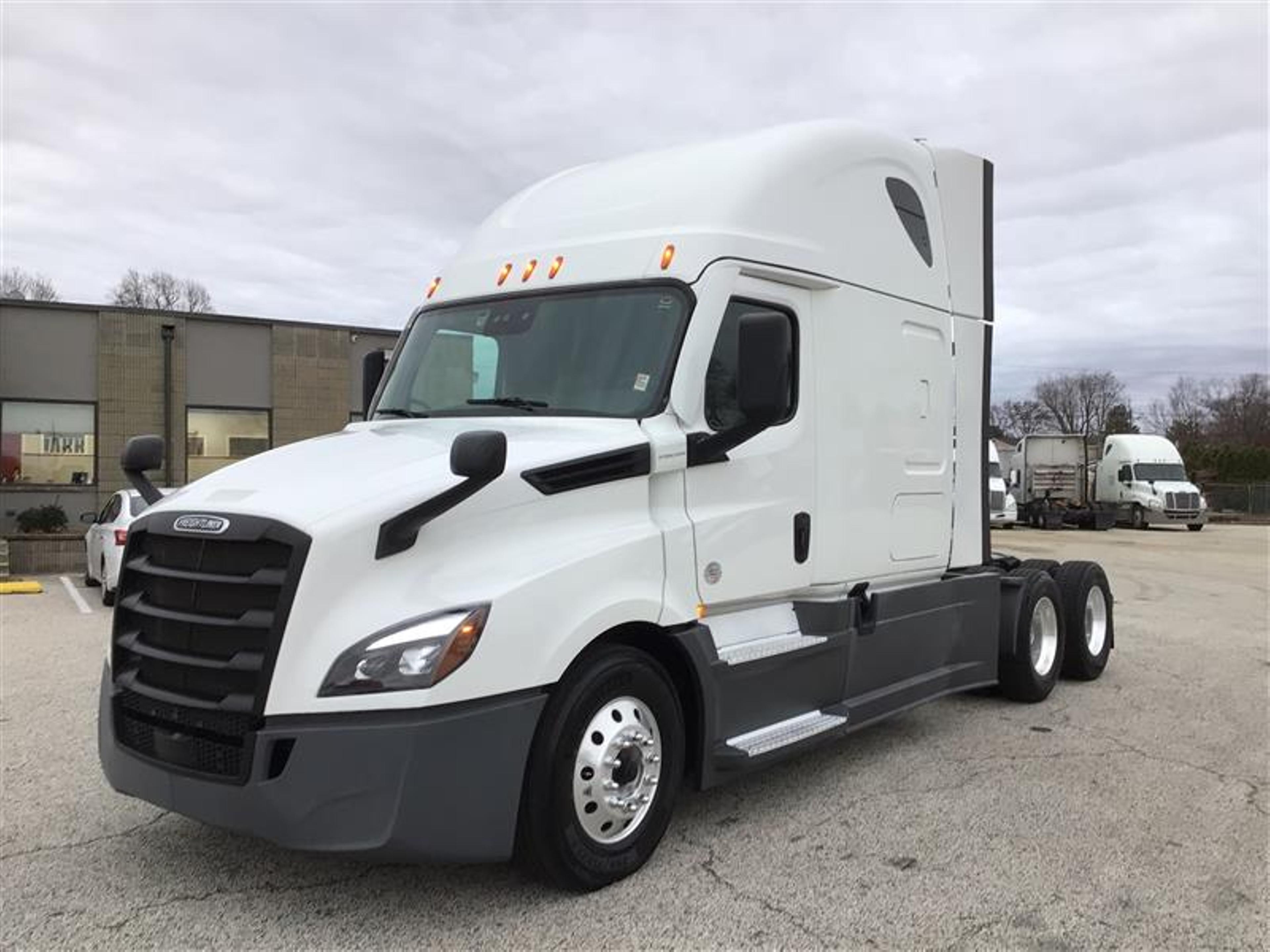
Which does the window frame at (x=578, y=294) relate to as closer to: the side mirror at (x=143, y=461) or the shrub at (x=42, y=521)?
the side mirror at (x=143, y=461)

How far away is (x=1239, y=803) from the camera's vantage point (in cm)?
508

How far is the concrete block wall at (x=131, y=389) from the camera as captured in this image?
20.4m

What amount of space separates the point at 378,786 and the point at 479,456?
3.76 feet

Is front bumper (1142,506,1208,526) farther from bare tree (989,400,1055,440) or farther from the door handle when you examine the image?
bare tree (989,400,1055,440)

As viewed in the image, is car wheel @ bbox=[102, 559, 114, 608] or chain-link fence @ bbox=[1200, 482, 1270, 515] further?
chain-link fence @ bbox=[1200, 482, 1270, 515]

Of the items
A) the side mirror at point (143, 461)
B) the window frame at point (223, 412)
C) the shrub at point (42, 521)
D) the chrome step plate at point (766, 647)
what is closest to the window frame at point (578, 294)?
the side mirror at point (143, 461)

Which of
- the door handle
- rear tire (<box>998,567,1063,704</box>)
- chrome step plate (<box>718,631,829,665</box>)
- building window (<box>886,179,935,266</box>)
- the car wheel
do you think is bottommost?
the car wheel

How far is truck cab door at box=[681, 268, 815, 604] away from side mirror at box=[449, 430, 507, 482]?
1086mm

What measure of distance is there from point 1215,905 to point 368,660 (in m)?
3.33

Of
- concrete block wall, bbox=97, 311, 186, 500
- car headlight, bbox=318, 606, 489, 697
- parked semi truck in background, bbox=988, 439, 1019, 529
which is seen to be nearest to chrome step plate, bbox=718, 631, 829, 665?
car headlight, bbox=318, 606, 489, 697

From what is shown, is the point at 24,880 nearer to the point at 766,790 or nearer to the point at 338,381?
the point at 766,790

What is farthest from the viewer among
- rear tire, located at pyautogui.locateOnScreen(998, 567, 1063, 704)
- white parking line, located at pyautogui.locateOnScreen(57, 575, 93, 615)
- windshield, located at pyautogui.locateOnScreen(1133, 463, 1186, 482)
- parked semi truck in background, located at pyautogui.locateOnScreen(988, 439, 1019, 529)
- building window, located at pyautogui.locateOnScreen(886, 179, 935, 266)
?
windshield, located at pyautogui.locateOnScreen(1133, 463, 1186, 482)

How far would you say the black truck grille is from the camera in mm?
3459

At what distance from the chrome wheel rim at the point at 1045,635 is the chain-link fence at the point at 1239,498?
45.5 meters
